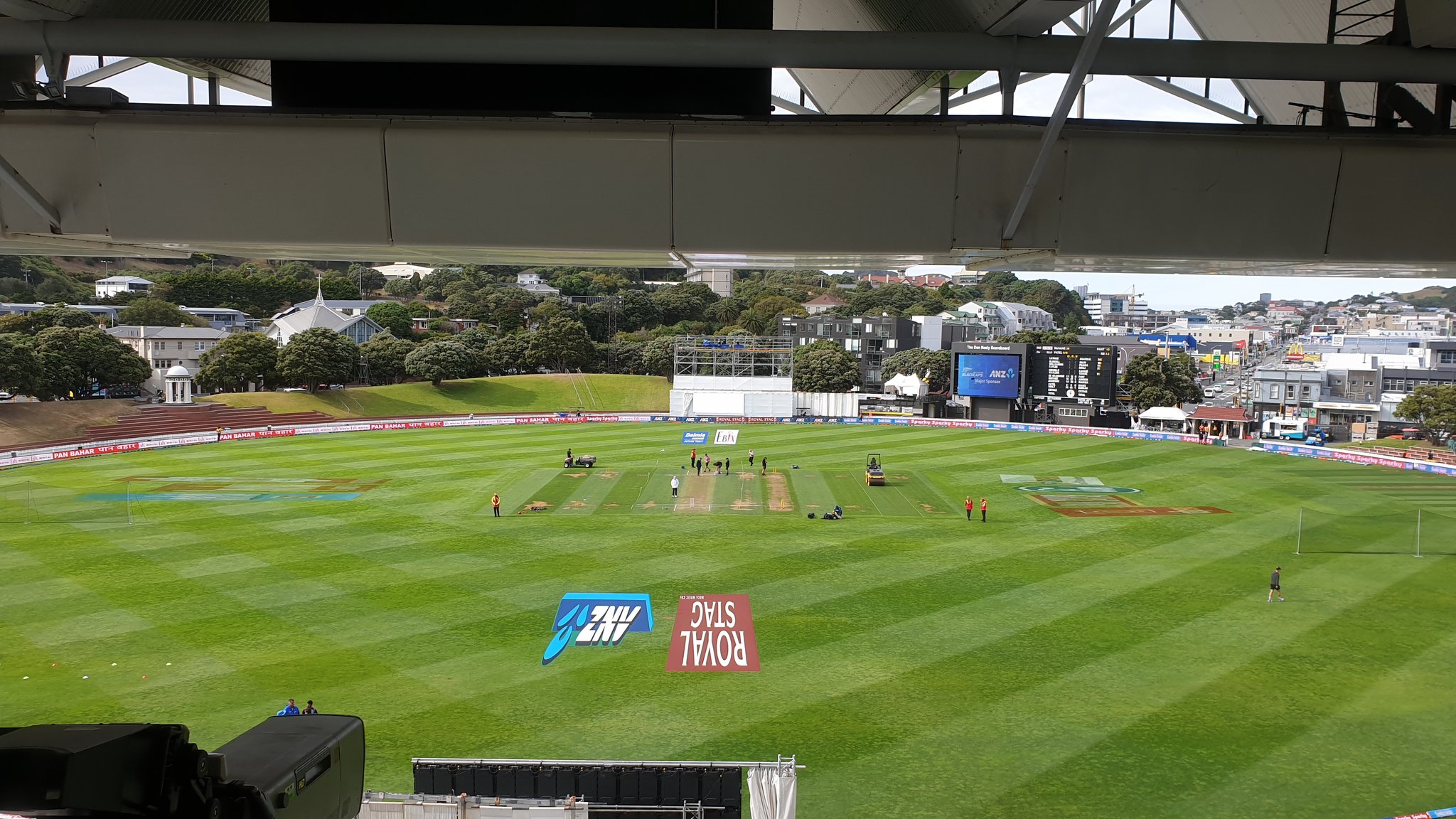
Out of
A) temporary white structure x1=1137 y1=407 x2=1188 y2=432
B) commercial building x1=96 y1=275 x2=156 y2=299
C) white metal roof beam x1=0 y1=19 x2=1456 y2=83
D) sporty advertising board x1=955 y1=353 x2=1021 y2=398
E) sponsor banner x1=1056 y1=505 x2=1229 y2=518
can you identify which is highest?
commercial building x1=96 y1=275 x2=156 y2=299

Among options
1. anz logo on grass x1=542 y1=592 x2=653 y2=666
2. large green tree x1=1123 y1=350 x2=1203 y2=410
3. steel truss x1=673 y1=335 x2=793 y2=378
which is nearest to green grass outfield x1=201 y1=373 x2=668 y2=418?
steel truss x1=673 y1=335 x2=793 y2=378

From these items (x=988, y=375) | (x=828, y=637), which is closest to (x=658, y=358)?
(x=988, y=375)

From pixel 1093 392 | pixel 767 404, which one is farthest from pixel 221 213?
pixel 1093 392

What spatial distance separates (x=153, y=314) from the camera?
7838 cm

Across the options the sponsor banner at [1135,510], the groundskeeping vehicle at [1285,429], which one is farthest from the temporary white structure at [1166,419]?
the sponsor banner at [1135,510]

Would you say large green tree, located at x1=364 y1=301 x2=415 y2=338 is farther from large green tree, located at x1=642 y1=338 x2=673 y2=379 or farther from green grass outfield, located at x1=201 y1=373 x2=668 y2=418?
large green tree, located at x1=642 y1=338 x2=673 y2=379

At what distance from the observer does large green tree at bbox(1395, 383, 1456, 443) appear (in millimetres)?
54250

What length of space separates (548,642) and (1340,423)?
70.3 m

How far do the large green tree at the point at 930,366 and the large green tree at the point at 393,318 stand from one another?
4871 centimetres

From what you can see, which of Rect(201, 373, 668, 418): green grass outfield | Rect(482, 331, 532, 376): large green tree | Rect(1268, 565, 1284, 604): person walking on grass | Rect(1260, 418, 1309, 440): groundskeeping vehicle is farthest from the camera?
Rect(482, 331, 532, 376): large green tree

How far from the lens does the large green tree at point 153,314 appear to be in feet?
255

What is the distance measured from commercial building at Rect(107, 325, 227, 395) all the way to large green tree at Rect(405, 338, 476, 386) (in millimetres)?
15199

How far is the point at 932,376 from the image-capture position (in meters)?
78.5

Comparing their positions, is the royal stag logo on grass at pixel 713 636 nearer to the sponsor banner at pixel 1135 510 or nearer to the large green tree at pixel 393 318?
the sponsor banner at pixel 1135 510
